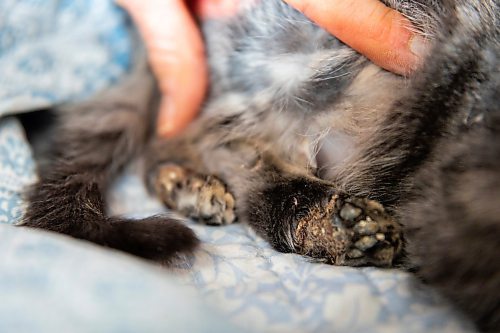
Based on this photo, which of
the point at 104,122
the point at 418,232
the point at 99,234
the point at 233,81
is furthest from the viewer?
the point at 104,122

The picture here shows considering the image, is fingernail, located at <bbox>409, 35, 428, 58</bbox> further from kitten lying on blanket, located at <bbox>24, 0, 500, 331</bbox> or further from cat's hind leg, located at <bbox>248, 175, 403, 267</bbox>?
cat's hind leg, located at <bbox>248, 175, 403, 267</bbox>

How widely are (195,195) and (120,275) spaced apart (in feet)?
2.01

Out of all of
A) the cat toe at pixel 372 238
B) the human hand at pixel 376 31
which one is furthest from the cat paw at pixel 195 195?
the human hand at pixel 376 31

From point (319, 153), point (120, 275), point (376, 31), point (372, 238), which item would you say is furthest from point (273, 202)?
point (120, 275)

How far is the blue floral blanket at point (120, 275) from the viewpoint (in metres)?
0.78

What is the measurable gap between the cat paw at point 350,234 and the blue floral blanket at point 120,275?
5cm

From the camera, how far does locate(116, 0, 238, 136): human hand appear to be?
5.00 ft

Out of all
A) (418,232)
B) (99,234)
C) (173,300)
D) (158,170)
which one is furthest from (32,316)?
(158,170)

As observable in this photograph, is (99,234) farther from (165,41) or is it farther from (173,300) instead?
(165,41)

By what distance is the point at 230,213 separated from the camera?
1.39 m

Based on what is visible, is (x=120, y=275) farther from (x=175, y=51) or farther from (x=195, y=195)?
(x=175, y=51)

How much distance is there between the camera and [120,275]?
2.73 ft

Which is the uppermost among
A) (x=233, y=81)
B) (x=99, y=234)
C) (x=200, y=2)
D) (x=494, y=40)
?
(x=494, y=40)

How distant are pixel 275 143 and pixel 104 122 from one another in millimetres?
481
